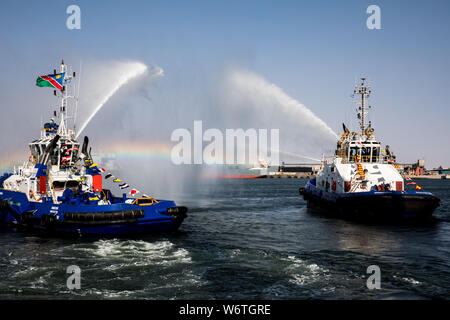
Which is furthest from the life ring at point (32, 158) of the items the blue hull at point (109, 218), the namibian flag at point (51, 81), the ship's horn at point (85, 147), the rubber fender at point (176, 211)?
the rubber fender at point (176, 211)

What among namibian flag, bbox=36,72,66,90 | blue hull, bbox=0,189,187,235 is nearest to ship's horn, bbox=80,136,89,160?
namibian flag, bbox=36,72,66,90

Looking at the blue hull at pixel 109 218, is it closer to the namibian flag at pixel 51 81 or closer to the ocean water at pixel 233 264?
the ocean water at pixel 233 264

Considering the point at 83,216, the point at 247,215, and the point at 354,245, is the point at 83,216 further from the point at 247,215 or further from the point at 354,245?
the point at 247,215

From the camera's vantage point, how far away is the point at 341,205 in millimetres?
36000

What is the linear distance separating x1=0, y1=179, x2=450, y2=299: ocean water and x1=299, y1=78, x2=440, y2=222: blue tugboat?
3.30 meters

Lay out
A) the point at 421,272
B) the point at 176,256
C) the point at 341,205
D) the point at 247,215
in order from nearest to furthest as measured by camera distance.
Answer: the point at 421,272, the point at 176,256, the point at 341,205, the point at 247,215

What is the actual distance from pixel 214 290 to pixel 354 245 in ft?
39.3

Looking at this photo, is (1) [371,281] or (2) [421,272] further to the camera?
(2) [421,272]

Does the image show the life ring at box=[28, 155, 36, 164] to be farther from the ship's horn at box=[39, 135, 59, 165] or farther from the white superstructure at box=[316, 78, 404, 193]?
the white superstructure at box=[316, 78, 404, 193]

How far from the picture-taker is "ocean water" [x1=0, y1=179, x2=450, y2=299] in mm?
14164

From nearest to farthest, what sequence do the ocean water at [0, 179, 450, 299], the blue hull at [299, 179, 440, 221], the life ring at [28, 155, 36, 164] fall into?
the ocean water at [0, 179, 450, 299] → the life ring at [28, 155, 36, 164] → the blue hull at [299, 179, 440, 221]

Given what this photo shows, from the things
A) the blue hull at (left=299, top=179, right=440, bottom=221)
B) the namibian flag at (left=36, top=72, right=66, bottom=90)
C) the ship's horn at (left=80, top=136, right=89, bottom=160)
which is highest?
the namibian flag at (left=36, top=72, right=66, bottom=90)

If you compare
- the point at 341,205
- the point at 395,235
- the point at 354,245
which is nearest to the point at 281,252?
the point at 354,245
